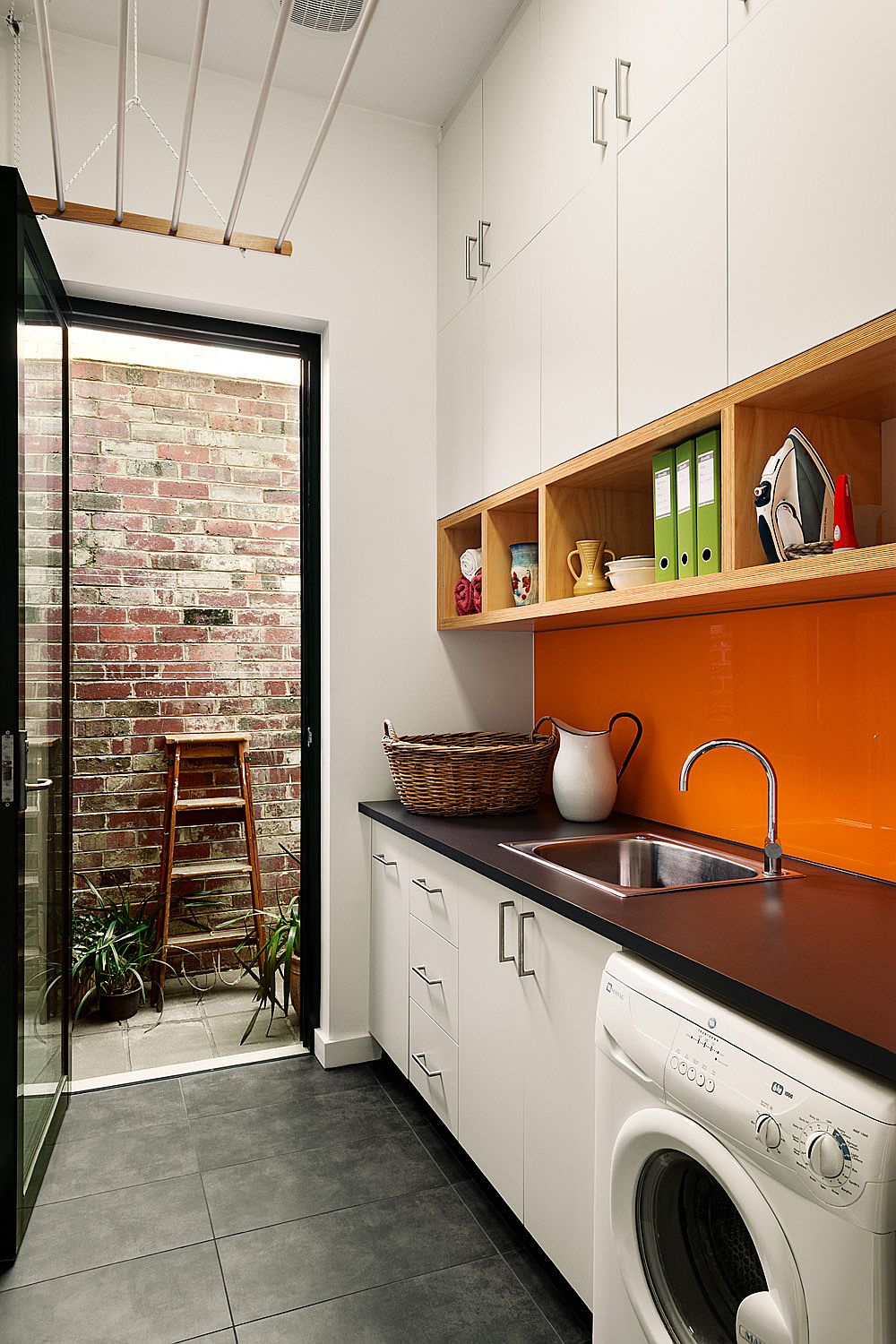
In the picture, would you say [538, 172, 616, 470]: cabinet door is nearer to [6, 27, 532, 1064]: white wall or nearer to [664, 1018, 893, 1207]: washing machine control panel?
[6, 27, 532, 1064]: white wall

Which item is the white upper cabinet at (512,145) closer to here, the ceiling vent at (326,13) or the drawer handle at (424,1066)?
the ceiling vent at (326,13)

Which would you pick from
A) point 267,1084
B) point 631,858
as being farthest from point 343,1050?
point 631,858

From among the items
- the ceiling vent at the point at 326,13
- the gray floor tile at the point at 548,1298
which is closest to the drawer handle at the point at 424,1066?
the gray floor tile at the point at 548,1298

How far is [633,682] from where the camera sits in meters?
2.45

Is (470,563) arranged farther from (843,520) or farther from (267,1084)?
(267,1084)

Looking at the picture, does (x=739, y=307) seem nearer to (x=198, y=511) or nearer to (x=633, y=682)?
(x=633, y=682)

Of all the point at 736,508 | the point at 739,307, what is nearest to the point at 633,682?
the point at 736,508

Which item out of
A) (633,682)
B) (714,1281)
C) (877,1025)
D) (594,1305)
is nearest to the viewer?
(877,1025)

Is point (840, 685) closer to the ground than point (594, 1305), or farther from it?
farther from it

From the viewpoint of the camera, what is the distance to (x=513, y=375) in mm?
2400

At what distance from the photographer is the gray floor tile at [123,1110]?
94.0 inches

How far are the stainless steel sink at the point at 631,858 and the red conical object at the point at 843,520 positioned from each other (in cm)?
77

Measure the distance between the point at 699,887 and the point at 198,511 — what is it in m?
2.50

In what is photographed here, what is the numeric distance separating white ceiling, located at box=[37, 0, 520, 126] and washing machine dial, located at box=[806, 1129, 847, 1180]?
8.74ft
